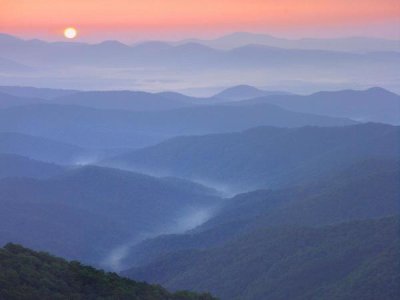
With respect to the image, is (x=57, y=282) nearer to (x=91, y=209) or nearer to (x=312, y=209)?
(x=312, y=209)

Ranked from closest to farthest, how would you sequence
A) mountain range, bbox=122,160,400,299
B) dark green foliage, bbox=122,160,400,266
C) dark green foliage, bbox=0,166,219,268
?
1. mountain range, bbox=122,160,400,299
2. dark green foliage, bbox=122,160,400,266
3. dark green foliage, bbox=0,166,219,268

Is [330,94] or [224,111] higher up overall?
[330,94]

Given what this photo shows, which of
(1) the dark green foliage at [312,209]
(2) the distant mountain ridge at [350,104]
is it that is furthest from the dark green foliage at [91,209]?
(2) the distant mountain ridge at [350,104]

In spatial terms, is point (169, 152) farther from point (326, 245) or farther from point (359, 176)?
point (326, 245)

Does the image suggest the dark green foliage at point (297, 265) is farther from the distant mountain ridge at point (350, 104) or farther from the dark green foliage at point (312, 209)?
the distant mountain ridge at point (350, 104)

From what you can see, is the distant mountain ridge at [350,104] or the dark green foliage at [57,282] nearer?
the dark green foliage at [57,282]

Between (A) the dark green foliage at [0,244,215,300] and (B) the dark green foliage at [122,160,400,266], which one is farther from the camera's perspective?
(B) the dark green foliage at [122,160,400,266]

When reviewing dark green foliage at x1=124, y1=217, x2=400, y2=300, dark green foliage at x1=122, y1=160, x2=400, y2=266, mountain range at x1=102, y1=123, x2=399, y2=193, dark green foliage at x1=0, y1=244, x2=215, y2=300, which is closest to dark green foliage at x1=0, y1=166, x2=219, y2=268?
dark green foliage at x1=122, y1=160, x2=400, y2=266

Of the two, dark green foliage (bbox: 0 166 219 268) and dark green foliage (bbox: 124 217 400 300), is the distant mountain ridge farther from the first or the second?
dark green foliage (bbox: 124 217 400 300)

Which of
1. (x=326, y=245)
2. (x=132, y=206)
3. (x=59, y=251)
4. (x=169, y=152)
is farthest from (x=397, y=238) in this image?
(x=169, y=152)
